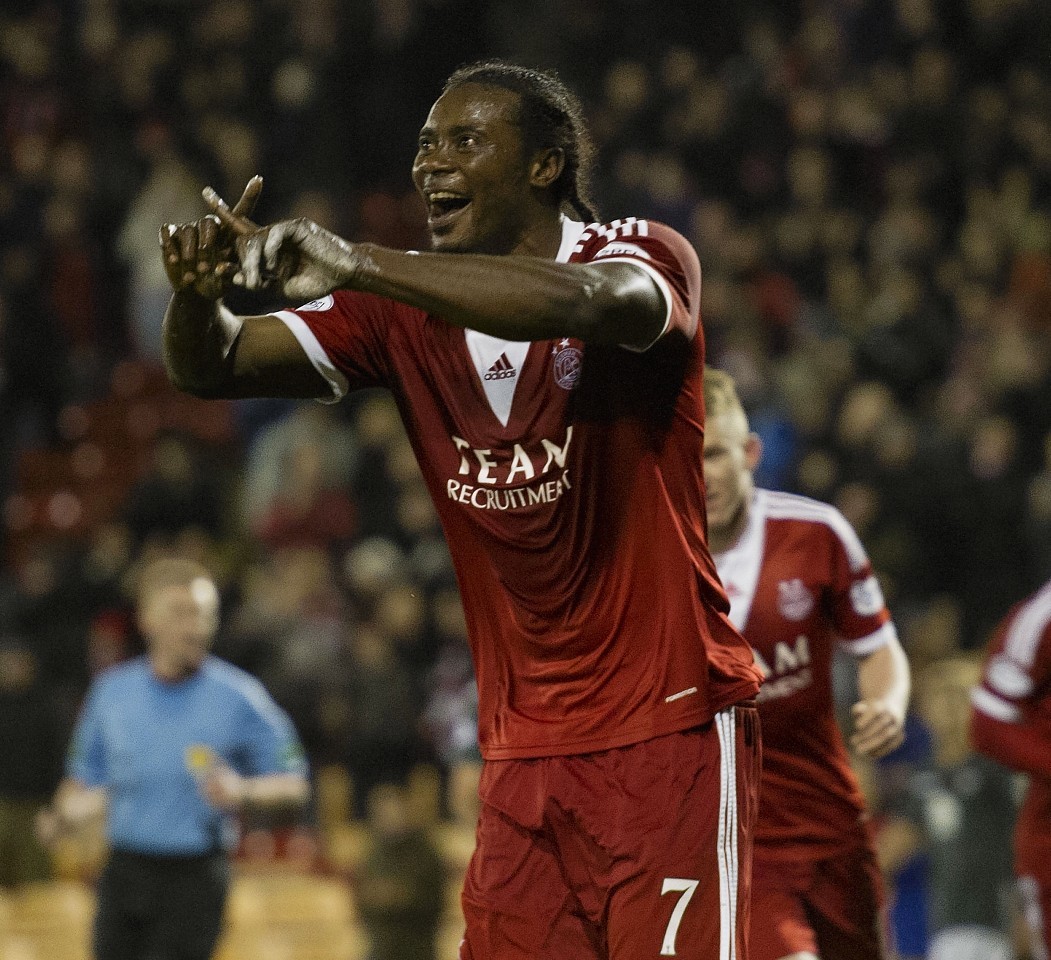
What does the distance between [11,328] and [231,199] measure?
1940 mm

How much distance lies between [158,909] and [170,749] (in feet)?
2.25

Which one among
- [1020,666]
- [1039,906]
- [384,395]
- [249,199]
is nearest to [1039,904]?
[1039,906]

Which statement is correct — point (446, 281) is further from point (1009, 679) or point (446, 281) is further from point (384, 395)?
point (384, 395)

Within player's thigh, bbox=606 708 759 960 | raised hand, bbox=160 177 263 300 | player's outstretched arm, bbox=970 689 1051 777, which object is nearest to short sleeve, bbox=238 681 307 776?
player's outstretched arm, bbox=970 689 1051 777

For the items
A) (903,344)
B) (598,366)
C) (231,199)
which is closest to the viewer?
(598,366)

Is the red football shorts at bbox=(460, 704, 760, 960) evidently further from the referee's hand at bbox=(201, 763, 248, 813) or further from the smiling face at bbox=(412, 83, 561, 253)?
the referee's hand at bbox=(201, 763, 248, 813)

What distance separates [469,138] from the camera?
370cm

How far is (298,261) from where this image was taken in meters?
3.22

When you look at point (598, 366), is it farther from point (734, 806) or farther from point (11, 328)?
point (11, 328)

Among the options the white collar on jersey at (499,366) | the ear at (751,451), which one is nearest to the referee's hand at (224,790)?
the ear at (751,451)

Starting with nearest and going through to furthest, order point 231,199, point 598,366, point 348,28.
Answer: point 598,366 → point 231,199 → point 348,28

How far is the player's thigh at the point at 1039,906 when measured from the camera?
6.05 m

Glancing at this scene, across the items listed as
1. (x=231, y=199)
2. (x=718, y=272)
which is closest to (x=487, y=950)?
(x=718, y=272)

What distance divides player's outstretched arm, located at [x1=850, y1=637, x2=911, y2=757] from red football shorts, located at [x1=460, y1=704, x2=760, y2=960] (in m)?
1.27
